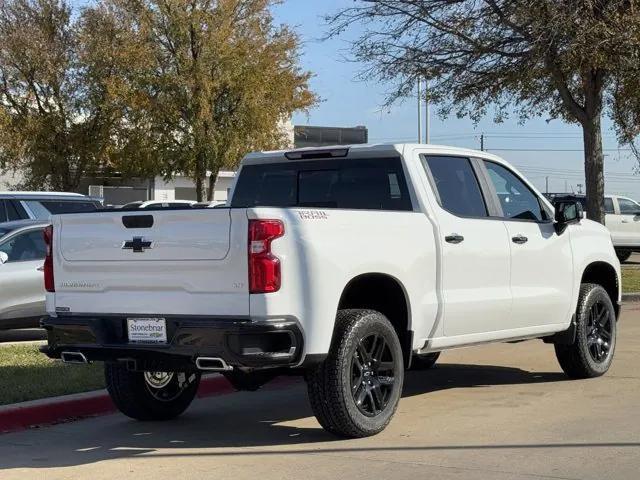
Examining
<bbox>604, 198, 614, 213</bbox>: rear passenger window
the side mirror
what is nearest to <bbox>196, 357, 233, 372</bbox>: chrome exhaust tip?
the side mirror

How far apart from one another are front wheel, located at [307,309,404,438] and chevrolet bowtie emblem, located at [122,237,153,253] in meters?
1.37

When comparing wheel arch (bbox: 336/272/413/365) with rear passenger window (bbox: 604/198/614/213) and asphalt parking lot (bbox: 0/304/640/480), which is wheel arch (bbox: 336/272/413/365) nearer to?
asphalt parking lot (bbox: 0/304/640/480)

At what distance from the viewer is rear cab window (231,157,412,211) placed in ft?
25.9

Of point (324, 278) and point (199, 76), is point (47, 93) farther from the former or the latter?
point (324, 278)

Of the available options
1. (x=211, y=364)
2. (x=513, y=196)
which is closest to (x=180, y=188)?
(x=513, y=196)

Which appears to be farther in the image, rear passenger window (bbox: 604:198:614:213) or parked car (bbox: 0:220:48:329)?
rear passenger window (bbox: 604:198:614:213)

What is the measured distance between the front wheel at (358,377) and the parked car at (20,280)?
6.26 metres

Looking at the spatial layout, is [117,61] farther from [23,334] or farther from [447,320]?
[447,320]

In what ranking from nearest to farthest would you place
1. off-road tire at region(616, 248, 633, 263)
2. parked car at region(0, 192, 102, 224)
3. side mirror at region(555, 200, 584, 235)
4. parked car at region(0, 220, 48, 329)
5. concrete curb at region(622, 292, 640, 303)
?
side mirror at region(555, 200, 584, 235) < parked car at region(0, 220, 48, 329) < parked car at region(0, 192, 102, 224) < concrete curb at region(622, 292, 640, 303) < off-road tire at region(616, 248, 633, 263)

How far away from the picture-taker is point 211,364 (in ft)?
20.9

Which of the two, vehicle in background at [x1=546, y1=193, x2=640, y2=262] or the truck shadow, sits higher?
vehicle in background at [x1=546, y1=193, x2=640, y2=262]

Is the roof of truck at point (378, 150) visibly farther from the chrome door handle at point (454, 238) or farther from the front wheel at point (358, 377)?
the front wheel at point (358, 377)

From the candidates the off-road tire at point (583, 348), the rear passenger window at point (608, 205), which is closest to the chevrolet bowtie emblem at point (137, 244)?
the off-road tire at point (583, 348)

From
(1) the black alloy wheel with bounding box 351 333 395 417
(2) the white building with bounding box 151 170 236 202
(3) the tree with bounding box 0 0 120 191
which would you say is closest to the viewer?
(1) the black alloy wheel with bounding box 351 333 395 417
